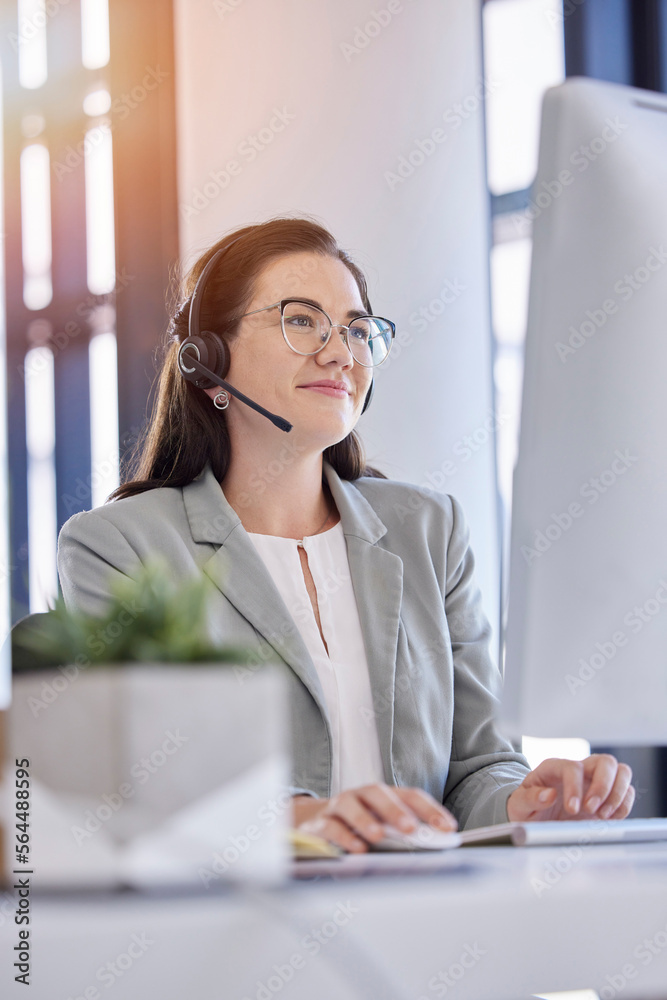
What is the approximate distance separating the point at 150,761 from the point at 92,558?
40.9 inches

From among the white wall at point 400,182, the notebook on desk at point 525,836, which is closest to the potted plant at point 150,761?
the notebook on desk at point 525,836

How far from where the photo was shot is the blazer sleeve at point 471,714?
1.40 metres

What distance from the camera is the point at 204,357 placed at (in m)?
1.77

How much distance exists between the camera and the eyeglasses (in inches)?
69.2

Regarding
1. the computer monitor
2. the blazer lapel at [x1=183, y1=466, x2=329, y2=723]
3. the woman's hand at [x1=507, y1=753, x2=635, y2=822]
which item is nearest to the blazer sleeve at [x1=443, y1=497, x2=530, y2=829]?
the woman's hand at [x1=507, y1=753, x2=635, y2=822]

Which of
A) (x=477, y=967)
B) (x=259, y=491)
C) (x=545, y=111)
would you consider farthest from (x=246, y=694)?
(x=259, y=491)

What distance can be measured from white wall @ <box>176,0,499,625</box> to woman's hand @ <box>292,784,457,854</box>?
5.81 feet

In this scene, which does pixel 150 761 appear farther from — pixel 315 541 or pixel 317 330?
pixel 317 330

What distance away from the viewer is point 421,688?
1.55 metres

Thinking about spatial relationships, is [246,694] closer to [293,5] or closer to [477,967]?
[477,967]

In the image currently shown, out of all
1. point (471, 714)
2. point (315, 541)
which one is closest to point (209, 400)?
point (315, 541)

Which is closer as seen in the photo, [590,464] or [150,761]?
[150,761]

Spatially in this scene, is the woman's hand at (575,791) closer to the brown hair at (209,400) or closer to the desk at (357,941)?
the desk at (357,941)

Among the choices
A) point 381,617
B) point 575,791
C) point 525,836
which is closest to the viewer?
point 525,836
